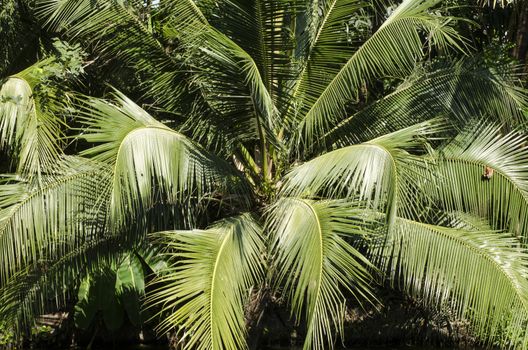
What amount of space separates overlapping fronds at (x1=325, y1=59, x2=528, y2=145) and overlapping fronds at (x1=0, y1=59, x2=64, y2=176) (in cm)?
324

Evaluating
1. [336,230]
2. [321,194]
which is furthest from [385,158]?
[321,194]

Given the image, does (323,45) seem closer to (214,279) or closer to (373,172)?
(373,172)

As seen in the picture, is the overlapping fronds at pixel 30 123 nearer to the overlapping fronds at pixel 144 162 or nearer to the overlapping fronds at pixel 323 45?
the overlapping fronds at pixel 144 162

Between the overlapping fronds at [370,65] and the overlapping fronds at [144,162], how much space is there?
1.19m

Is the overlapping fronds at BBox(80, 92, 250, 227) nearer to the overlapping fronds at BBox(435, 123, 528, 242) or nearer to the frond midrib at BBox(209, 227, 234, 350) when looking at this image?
the frond midrib at BBox(209, 227, 234, 350)

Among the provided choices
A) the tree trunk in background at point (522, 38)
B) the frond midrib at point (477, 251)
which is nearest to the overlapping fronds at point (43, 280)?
the frond midrib at point (477, 251)

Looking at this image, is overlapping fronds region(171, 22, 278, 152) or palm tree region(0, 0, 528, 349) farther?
overlapping fronds region(171, 22, 278, 152)

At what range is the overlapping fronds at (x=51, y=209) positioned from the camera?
729 centimetres

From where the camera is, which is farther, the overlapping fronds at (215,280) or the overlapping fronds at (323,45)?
the overlapping fronds at (323,45)

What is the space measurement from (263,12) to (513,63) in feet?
11.7

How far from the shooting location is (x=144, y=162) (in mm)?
6801

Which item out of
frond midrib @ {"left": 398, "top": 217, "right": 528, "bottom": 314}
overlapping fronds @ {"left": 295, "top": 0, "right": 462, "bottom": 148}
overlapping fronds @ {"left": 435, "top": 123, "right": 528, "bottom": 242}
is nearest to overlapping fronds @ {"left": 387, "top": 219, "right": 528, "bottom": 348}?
frond midrib @ {"left": 398, "top": 217, "right": 528, "bottom": 314}

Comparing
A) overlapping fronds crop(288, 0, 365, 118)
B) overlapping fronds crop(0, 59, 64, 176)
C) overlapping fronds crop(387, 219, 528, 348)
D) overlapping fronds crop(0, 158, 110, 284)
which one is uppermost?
overlapping fronds crop(288, 0, 365, 118)

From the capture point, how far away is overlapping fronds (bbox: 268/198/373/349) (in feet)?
19.7
